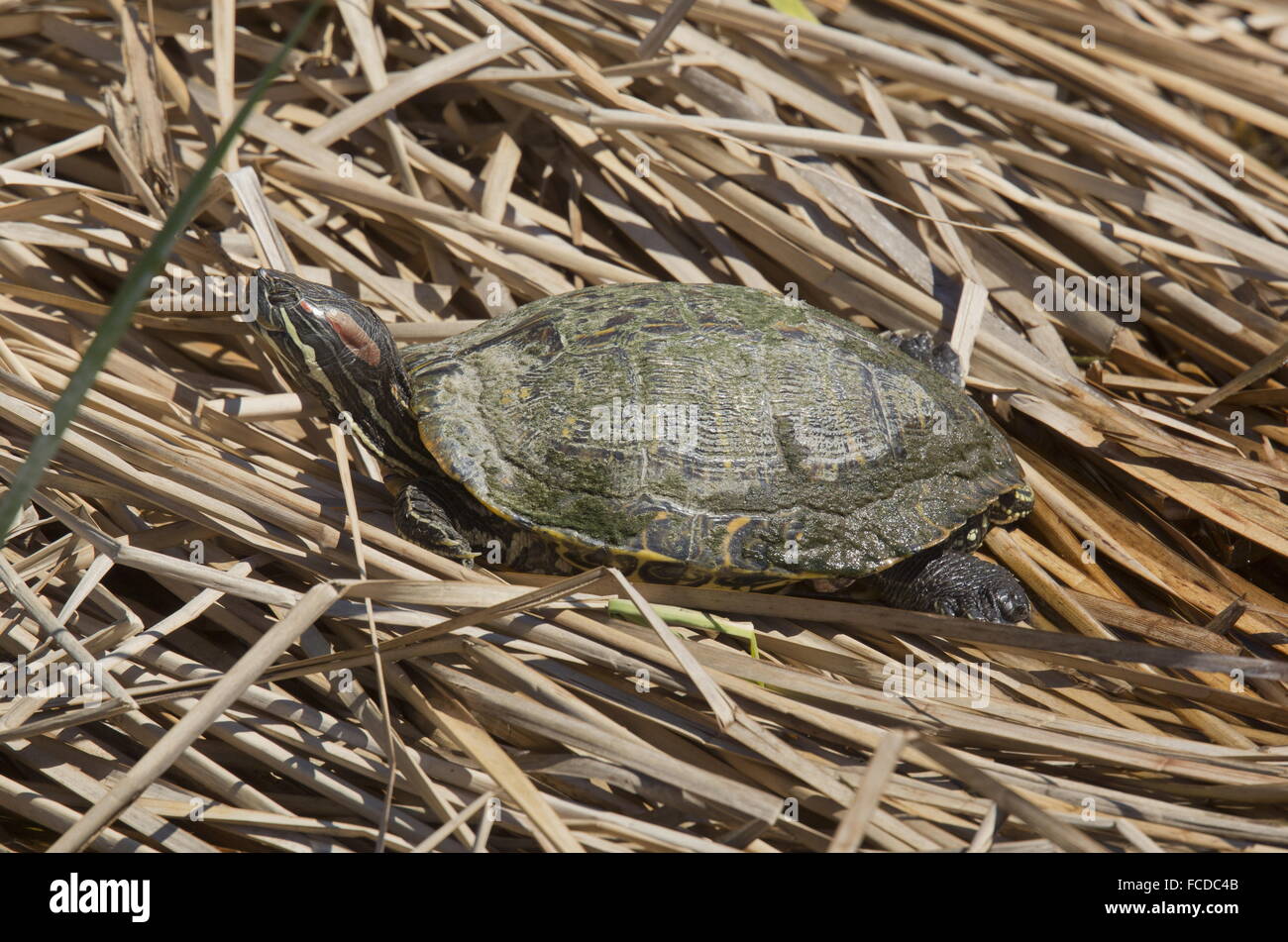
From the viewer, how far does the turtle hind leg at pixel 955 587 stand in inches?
156

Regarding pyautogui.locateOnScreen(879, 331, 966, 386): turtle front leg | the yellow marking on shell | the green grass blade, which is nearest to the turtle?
the yellow marking on shell

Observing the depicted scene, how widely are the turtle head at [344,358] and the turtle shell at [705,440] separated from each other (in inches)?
7.1

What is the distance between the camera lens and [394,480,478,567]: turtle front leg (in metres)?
3.84

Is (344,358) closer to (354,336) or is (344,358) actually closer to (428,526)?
(354,336)

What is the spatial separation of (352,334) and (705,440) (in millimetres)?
1555

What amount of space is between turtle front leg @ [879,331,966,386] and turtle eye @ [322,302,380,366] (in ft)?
7.76

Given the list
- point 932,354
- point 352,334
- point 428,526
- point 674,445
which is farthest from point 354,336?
point 932,354

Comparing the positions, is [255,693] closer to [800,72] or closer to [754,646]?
[754,646]

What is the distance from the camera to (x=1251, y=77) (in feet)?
17.9

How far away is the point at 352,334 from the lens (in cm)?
406

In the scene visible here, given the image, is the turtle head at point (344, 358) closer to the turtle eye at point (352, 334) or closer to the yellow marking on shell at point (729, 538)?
the turtle eye at point (352, 334)

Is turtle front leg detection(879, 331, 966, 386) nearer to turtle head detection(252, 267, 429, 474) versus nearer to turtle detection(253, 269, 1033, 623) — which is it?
turtle detection(253, 269, 1033, 623)

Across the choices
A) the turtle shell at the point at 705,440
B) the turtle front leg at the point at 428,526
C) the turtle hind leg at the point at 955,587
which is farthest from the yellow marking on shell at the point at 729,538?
the turtle front leg at the point at 428,526

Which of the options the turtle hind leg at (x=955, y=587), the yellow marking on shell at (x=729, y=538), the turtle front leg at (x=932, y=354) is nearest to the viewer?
the yellow marking on shell at (x=729, y=538)
